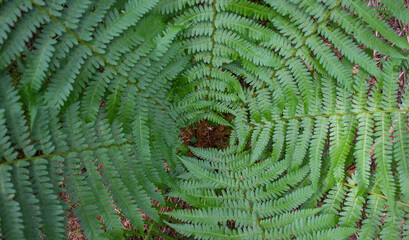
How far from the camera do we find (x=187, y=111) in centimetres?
263

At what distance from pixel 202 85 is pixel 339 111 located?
1.18 metres

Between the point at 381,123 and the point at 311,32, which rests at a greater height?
the point at 311,32

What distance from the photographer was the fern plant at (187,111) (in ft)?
6.23

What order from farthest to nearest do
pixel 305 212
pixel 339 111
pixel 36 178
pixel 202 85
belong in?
pixel 202 85 → pixel 339 111 → pixel 305 212 → pixel 36 178

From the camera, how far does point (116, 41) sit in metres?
2.07

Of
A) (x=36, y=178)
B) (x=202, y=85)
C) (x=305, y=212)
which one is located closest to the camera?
(x=36, y=178)

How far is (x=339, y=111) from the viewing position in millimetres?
2406

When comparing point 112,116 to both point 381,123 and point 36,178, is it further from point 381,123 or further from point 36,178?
point 381,123

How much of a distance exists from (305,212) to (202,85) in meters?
1.34

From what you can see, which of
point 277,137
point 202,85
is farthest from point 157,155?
point 277,137

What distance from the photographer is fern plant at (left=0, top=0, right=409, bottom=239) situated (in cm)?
190

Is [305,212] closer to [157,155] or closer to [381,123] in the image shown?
[381,123]

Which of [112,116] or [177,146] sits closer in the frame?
[112,116]

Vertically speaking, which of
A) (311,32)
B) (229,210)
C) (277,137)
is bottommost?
(229,210)
